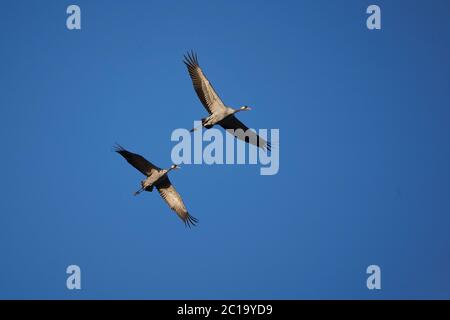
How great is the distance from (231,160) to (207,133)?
1.59 metres

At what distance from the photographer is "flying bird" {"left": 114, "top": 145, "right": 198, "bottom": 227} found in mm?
22516

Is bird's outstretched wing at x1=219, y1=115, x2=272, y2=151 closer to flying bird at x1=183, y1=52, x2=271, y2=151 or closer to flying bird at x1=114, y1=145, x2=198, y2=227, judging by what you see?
flying bird at x1=183, y1=52, x2=271, y2=151

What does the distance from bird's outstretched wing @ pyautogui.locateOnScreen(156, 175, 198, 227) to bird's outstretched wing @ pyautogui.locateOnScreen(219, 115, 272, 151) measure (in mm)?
2702

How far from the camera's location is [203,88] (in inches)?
877

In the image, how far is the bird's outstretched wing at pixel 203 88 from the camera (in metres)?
22.1

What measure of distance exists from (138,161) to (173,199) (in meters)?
2.02

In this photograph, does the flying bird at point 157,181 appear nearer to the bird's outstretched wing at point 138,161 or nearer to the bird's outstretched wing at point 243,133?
the bird's outstretched wing at point 138,161

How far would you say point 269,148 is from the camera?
2427cm

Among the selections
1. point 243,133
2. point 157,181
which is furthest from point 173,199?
point 243,133
